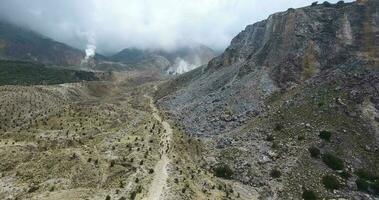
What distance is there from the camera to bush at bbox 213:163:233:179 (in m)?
68.9

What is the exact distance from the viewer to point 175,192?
54.4 m

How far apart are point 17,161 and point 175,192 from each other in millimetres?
27589

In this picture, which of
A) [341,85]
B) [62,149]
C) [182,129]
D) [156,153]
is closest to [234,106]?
[182,129]

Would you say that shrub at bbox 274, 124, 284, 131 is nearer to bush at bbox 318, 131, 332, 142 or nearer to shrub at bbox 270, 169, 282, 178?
bush at bbox 318, 131, 332, 142

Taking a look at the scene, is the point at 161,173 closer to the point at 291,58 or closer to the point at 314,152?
the point at 314,152

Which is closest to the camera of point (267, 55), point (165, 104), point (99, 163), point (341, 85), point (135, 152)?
point (99, 163)

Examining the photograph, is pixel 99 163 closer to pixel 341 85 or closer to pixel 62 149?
pixel 62 149

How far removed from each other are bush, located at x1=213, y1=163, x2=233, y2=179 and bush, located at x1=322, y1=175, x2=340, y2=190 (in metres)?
14.1

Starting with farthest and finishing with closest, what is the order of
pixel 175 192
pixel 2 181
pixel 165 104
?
pixel 165 104 < pixel 2 181 < pixel 175 192

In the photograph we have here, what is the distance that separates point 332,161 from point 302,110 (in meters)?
18.0

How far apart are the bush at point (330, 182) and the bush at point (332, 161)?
3.23 metres

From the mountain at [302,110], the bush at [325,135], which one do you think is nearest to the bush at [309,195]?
the mountain at [302,110]

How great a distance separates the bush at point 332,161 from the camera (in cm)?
6881

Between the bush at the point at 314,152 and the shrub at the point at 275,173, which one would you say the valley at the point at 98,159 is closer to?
the shrub at the point at 275,173
